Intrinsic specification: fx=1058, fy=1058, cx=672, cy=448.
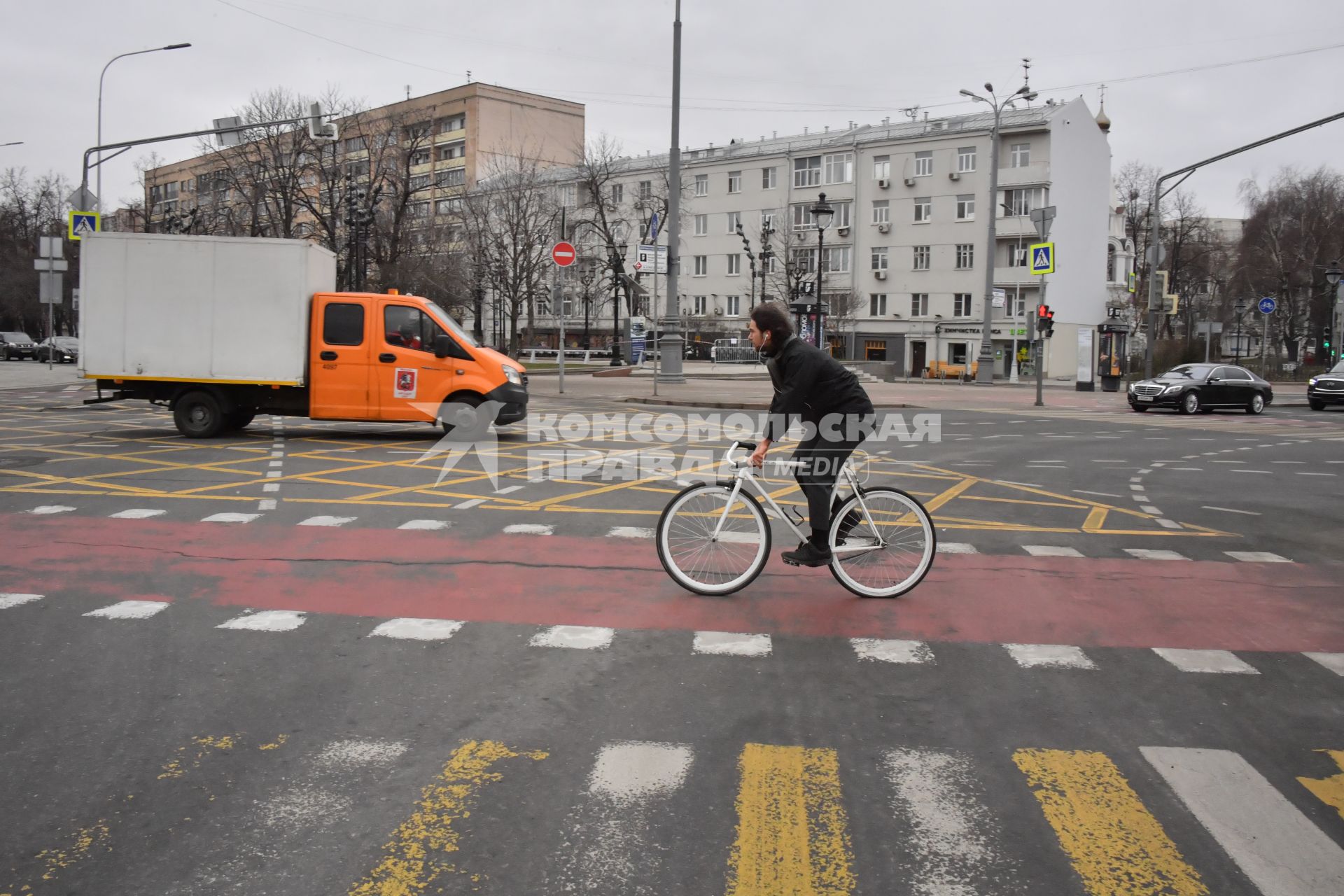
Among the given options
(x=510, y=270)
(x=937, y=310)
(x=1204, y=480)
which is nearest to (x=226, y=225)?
(x=510, y=270)

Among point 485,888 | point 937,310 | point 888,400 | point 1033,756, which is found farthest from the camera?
point 937,310

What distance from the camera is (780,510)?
6.77 meters

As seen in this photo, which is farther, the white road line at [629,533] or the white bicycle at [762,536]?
the white road line at [629,533]

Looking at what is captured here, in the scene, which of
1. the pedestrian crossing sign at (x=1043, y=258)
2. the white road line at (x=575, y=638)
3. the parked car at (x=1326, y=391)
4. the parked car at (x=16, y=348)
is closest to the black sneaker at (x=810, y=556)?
the white road line at (x=575, y=638)

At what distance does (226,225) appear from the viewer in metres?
51.6

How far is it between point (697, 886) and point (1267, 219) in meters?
79.9

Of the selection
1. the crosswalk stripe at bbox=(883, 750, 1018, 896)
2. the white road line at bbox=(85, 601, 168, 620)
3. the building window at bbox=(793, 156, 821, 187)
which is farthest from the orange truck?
the building window at bbox=(793, 156, 821, 187)

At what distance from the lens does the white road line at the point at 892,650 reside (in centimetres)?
548

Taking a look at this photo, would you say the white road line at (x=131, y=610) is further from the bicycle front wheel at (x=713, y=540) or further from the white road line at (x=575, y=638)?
the bicycle front wheel at (x=713, y=540)

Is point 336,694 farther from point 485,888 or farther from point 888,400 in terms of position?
point 888,400

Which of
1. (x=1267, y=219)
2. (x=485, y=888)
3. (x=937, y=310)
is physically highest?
(x=1267, y=219)

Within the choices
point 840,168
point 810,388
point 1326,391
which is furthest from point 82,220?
point 840,168

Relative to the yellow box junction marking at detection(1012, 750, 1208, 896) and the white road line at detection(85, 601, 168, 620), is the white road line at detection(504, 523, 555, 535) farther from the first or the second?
the yellow box junction marking at detection(1012, 750, 1208, 896)

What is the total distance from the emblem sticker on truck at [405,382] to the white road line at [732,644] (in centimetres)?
1032
